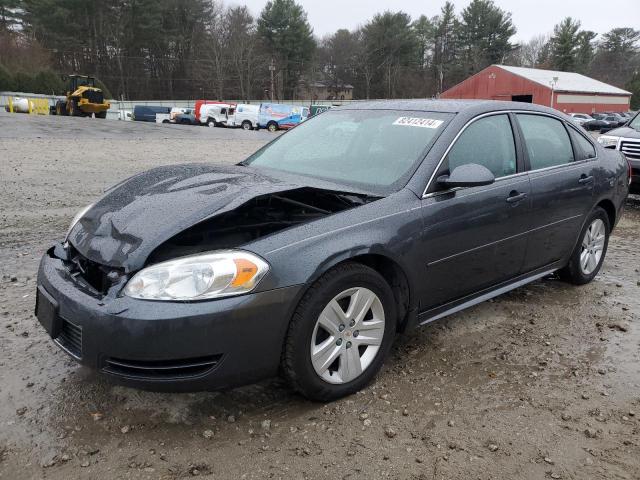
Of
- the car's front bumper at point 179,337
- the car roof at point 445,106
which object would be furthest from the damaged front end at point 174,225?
the car roof at point 445,106

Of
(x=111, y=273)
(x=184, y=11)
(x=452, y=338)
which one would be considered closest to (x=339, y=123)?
(x=452, y=338)

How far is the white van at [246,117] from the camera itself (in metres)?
40.4

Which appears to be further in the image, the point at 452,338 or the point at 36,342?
the point at 452,338

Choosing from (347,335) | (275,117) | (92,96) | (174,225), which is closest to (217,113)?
(275,117)

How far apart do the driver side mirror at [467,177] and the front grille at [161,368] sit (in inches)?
65.6

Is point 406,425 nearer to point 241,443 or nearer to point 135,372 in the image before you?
point 241,443

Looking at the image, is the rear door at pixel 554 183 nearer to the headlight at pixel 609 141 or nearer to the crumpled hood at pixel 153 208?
the crumpled hood at pixel 153 208

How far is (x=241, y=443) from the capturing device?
2.51 meters

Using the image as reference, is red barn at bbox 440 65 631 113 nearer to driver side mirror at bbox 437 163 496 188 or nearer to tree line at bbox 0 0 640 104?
tree line at bbox 0 0 640 104

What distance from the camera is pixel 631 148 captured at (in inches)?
338

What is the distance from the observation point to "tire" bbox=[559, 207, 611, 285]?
15.1 ft

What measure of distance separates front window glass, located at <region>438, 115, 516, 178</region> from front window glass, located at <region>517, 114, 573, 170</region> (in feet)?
0.72

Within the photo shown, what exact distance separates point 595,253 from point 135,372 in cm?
418

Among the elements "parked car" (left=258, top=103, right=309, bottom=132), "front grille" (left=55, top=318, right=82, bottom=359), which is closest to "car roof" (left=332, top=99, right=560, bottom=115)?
"front grille" (left=55, top=318, right=82, bottom=359)
